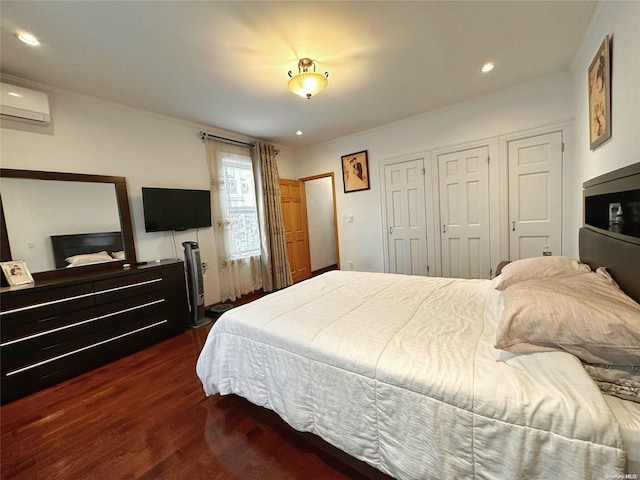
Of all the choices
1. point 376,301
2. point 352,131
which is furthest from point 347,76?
point 376,301

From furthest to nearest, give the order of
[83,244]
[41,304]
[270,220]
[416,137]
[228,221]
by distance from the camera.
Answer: [270,220]
[228,221]
[416,137]
[83,244]
[41,304]

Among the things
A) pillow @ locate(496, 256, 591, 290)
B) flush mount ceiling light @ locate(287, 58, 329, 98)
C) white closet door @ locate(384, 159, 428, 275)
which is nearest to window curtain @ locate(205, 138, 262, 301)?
flush mount ceiling light @ locate(287, 58, 329, 98)

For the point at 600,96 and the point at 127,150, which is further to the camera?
the point at 127,150

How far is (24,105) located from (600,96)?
15.1ft

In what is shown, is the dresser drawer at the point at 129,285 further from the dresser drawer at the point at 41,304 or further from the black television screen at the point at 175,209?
the black television screen at the point at 175,209

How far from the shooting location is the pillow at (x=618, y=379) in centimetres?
80

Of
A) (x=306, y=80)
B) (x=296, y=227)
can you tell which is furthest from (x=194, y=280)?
(x=306, y=80)

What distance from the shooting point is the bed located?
0.74 meters

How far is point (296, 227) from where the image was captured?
16.7 ft

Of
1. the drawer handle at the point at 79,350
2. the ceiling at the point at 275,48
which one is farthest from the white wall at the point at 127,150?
the drawer handle at the point at 79,350

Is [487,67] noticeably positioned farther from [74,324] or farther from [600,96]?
[74,324]

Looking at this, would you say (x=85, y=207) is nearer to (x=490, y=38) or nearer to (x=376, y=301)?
(x=376, y=301)

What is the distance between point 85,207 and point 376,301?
121 inches

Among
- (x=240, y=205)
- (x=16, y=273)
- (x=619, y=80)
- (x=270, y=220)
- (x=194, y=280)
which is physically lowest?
(x=194, y=280)
